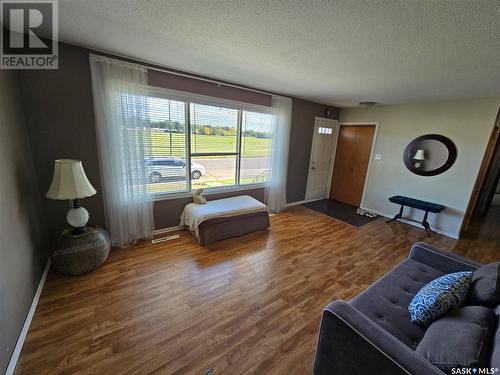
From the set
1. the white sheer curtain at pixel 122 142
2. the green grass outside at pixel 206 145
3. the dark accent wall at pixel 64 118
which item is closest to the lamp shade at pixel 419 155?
the green grass outside at pixel 206 145

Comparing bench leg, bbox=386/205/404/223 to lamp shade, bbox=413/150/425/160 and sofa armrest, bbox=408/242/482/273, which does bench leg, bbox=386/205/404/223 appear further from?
sofa armrest, bbox=408/242/482/273

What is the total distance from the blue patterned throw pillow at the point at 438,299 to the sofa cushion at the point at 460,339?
0.04 metres

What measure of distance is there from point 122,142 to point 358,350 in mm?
2887

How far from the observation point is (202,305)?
6.18 ft

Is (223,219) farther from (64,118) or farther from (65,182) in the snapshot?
(64,118)

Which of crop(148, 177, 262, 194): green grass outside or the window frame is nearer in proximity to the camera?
the window frame

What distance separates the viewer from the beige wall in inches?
127

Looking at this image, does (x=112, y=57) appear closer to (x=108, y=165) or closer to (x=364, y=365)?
Answer: (x=108, y=165)

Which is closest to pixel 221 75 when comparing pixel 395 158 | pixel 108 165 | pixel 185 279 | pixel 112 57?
pixel 112 57

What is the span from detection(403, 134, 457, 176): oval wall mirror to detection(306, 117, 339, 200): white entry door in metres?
1.59

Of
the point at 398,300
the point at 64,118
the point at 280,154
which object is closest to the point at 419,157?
the point at 280,154

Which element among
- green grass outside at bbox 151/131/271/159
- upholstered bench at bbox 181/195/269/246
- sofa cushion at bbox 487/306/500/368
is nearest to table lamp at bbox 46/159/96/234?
green grass outside at bbox 151/131/271/159

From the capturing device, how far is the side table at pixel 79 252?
6.68 feet

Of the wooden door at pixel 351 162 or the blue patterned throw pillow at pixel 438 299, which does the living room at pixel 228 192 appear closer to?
the blue patterned throw pillow at pixel 438 299
